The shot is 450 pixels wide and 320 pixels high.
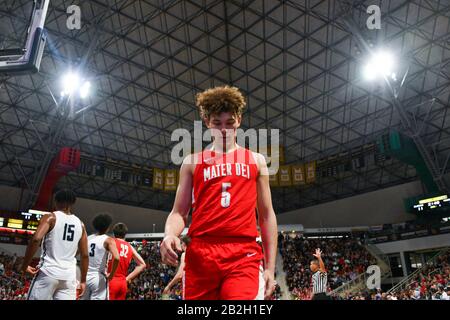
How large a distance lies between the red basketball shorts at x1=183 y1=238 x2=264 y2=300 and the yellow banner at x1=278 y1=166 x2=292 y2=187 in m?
27.1

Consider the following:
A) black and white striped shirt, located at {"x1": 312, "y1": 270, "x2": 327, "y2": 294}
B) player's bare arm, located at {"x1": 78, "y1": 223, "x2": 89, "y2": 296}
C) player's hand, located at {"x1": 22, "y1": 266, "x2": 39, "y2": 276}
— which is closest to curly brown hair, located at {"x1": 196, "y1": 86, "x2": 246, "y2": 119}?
player's bare arm, located at {"x1": 78, "y1": 223, "x2": 89, "y2": 296}

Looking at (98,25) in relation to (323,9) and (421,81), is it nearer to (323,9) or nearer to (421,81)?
(323,9)

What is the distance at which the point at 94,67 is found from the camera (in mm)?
25859

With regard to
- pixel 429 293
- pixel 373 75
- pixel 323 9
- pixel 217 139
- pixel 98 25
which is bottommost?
pixel 429 293

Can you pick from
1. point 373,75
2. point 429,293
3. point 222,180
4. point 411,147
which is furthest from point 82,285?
point 411,147

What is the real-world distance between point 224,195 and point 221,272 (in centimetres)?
51

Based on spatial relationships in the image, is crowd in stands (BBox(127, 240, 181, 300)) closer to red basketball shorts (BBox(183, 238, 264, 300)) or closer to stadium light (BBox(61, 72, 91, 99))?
stadium light (BBox(61, 72, 91, 99))

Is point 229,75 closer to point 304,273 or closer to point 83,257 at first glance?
point 304,273

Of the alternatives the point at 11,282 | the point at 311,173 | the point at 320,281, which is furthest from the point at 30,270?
the point at 311,173

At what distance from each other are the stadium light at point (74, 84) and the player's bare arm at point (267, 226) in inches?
875

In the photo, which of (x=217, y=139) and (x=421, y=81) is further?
(x=421, y=81)

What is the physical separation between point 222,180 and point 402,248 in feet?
93.9

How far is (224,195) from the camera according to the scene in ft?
8.35

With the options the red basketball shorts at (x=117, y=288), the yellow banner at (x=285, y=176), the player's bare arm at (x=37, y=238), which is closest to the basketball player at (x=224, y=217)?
the player's bare arm at (x=37, y=238)
